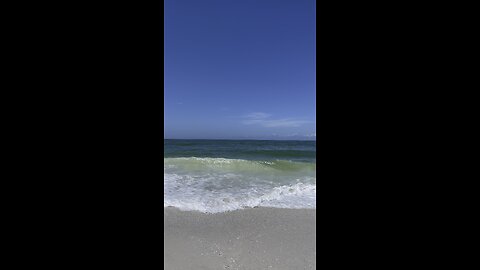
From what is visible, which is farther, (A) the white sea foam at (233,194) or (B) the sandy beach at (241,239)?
(A) the white sea foam at (233,194)

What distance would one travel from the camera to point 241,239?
3480 millimetres

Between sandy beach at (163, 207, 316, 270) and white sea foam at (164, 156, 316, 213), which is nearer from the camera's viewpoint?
sandy beach at (163, 207, 316, 270)

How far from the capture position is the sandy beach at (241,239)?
Answer: 282cm

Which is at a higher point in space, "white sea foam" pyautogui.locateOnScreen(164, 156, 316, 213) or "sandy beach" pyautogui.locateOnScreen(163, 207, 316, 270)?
"white sea foam" pyautogui.locateOnScreen(164, 156, 316, 213)

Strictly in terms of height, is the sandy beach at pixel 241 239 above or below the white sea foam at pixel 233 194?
below

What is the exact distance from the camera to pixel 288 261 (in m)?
2.88

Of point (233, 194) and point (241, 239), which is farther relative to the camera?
point (233, 194)

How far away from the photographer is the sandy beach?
2.82m
